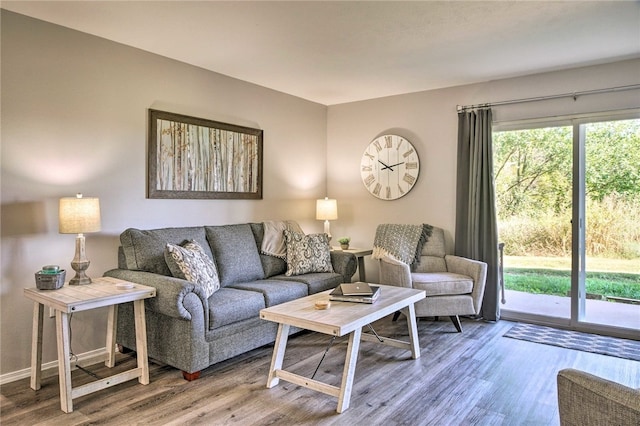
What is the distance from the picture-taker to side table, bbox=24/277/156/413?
2.41 m

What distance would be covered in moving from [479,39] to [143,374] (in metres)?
3.39

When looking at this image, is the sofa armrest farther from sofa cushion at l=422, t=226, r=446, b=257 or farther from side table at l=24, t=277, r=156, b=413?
sofa cushion at l=422, t=226, r=446, b=257

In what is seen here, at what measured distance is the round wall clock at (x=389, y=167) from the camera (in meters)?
4.89

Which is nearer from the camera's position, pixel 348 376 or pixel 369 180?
pixel 348 376

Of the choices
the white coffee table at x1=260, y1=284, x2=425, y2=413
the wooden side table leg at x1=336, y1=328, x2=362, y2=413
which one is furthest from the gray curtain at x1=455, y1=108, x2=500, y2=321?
the wooden side table leg at x1=336, y1=328, x2=362, y2=413

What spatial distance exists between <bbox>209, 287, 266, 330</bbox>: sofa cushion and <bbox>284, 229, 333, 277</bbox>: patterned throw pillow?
778 mm

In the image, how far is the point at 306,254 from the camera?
410 cm

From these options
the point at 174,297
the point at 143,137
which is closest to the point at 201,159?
the point at 143,137

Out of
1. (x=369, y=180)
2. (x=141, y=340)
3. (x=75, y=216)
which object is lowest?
(x=141, y=340)

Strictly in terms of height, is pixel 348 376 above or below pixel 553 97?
below

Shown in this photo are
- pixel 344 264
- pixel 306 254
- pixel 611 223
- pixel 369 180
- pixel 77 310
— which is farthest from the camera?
pixel 369 180

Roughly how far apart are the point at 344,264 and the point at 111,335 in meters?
2.15

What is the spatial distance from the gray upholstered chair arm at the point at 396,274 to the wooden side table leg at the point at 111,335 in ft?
7.71

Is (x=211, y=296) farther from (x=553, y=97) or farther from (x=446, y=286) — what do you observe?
(x=553, y=97)
